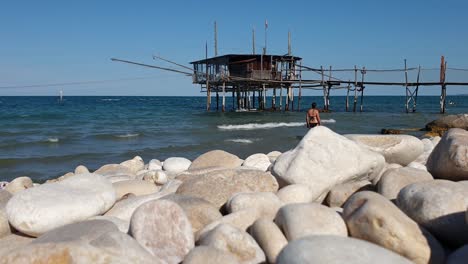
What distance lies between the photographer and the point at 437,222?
3414 mm

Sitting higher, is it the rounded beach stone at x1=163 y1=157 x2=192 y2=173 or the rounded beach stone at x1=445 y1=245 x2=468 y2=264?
the rounded beach stone at x1=445 y1=245 x2=468 y2=264

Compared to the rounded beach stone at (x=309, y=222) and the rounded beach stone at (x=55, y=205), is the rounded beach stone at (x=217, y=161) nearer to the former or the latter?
the rounded beach stone at (x=55, y=205)

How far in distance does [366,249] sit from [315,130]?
9.13 feet

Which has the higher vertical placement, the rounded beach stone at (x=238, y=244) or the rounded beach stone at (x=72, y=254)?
the rounded beach stone at (x=72, y=254)

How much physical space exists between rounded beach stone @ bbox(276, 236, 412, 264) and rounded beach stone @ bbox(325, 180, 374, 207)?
6.43 ft

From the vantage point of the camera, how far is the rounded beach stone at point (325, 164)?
4.81m

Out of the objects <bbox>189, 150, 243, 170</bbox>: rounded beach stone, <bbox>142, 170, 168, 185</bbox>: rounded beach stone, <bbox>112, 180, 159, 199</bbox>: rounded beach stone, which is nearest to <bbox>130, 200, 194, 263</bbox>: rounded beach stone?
<bbox>112, 180, 159, 199</bbox>: rounded beach stone

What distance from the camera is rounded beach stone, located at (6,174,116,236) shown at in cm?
398

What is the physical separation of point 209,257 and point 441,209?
6.02ft

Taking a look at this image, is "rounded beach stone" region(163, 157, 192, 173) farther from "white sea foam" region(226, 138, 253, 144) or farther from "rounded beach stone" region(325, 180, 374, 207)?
"white sea foam" region(226, 138, 253, 144)

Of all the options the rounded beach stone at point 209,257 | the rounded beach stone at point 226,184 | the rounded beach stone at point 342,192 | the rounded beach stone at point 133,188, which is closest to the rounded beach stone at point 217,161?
the rounded beach stone at point 133,188

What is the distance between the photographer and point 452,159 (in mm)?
4637

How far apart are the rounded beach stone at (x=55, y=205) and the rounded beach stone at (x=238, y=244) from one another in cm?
151

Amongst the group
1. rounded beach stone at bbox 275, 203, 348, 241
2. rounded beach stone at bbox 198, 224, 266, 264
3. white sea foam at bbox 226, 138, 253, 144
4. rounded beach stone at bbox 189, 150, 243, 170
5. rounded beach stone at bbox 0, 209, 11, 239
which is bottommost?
white sea foam at bbox 226, 138, 253, 144
